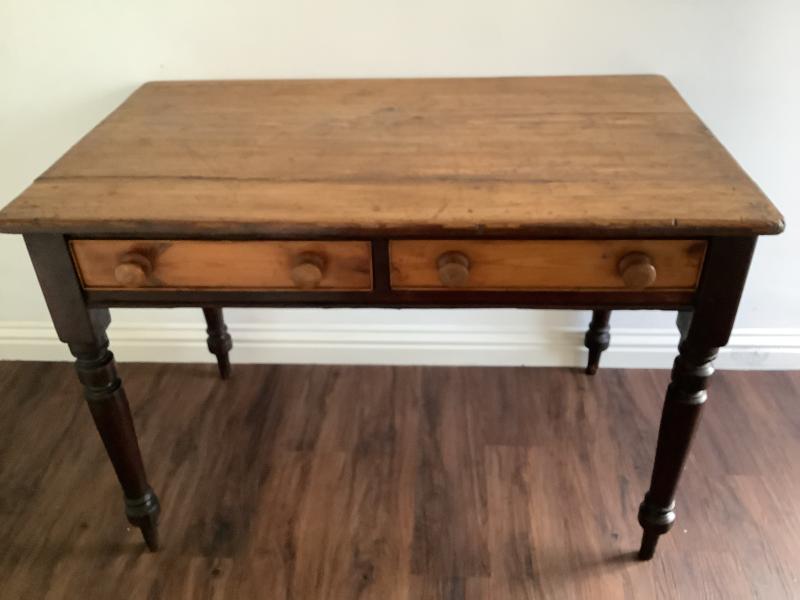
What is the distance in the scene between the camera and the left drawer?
3.55 feet

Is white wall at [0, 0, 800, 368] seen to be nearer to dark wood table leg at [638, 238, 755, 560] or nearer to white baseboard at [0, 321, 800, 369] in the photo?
white baseboard at [0, 321, 800, 369]

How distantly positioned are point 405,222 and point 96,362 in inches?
23.6

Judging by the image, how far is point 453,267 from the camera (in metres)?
1.06

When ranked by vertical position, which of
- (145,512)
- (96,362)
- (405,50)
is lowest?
(145,512)

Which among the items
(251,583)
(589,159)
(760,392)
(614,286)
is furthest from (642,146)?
(251,583)

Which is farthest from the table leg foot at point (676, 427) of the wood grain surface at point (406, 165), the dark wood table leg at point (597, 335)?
the dark wood table leg at point (597, 335)

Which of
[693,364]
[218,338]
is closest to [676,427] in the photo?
[693,364]

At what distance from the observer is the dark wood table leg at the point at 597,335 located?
180 centimetres

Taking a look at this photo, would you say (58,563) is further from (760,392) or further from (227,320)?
(760,392)

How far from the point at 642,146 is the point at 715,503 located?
33.1 inches

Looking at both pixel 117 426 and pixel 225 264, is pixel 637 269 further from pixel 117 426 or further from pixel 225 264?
pixel 117 426

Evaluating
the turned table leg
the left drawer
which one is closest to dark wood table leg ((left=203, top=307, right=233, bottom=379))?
the turned table leg

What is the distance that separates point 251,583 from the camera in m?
1.44

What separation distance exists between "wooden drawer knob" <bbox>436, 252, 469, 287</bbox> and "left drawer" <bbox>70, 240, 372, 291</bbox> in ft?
0.36
